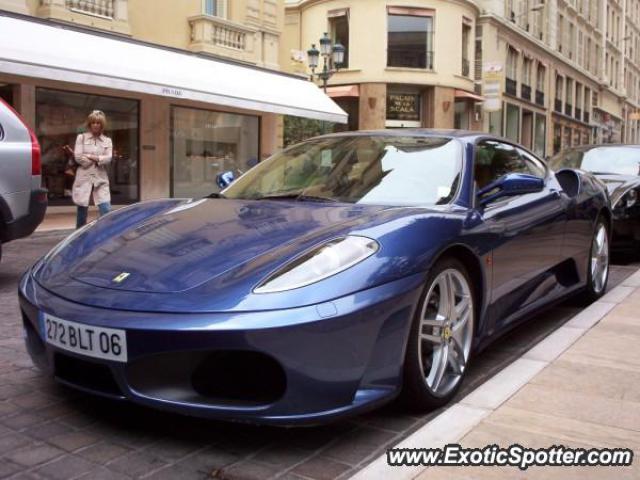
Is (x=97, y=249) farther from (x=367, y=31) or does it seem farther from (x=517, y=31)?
(x=517, y=31)

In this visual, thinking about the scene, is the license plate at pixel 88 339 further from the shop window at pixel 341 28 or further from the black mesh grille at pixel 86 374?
the shop window at pixel 341 28

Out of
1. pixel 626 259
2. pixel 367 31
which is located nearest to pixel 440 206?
pixel 626 259

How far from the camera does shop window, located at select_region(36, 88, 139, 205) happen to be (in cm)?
1340

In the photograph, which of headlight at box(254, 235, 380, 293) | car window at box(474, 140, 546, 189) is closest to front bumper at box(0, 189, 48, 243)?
car window at box(474, 140, 546, 189)

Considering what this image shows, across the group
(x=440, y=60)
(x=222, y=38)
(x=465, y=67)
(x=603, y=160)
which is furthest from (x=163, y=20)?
(x=465, y=67)

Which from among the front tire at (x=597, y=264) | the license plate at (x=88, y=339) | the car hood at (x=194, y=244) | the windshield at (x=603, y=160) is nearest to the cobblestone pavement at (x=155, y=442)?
the license plate at (x=88, y=339)

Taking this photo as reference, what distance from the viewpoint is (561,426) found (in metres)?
2.71

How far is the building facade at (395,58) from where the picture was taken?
28047 millimetres

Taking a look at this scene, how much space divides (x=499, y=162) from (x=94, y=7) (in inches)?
470

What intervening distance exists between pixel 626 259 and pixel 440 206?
5.46 m

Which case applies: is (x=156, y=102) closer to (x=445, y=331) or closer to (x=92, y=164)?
(x=92, y=164)

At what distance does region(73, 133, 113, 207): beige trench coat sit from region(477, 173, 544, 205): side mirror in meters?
5.62

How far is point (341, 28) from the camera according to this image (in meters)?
29.0

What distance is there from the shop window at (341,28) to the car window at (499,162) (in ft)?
81.4
